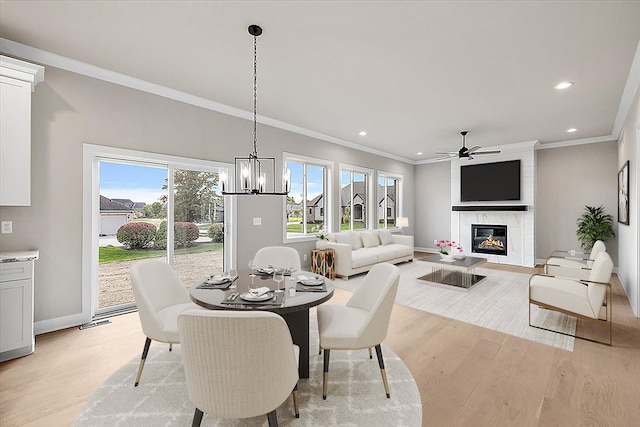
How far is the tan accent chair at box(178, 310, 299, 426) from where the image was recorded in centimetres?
126

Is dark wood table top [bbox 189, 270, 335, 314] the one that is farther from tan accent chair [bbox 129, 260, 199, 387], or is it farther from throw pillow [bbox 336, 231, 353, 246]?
throw pillow [bbox 336, 231, 353, 246]

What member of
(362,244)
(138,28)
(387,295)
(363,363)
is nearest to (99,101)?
(138,28)

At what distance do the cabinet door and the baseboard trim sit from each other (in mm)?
1263

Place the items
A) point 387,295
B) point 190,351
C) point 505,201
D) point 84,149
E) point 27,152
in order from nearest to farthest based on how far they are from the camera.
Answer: point 190,351 → point 387,295 → point 27,152 → point 84,149 → point 505,201

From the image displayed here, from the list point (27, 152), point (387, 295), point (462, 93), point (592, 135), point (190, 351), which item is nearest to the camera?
point (190, 351)

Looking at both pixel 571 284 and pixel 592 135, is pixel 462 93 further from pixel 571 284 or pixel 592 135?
pixel 592 135

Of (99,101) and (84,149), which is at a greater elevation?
(99,101)

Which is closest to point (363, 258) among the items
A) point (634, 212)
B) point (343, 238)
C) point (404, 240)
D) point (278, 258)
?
point (343, 238)

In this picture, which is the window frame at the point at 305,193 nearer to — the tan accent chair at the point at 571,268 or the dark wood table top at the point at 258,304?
the dark wood table top at the point at 258,304

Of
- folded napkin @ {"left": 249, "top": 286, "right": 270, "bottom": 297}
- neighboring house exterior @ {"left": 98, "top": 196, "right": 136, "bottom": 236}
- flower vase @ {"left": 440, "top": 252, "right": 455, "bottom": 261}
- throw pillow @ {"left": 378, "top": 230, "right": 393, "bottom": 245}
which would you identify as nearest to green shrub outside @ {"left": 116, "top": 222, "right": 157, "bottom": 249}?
neighboring house exterior @ {"left": 98, "top": 196, "right": 136, "bottom": 236}

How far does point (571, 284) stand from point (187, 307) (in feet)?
13.4

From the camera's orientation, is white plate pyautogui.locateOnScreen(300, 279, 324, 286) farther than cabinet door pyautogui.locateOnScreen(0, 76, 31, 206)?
No

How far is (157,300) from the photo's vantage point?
2453mm

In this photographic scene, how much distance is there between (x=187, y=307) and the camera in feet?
8.04
